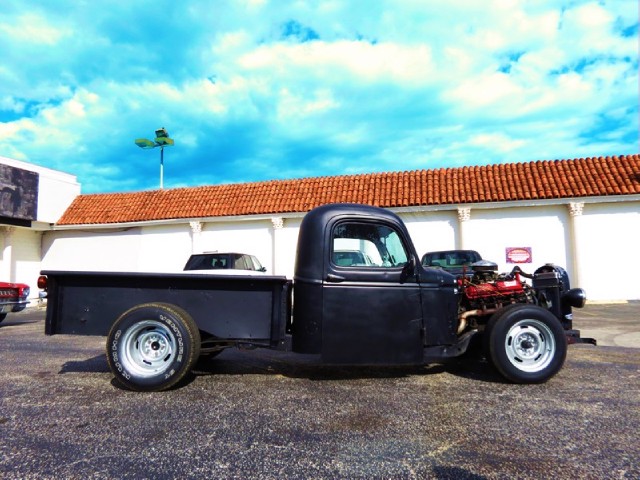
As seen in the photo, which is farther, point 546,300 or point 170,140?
point 170,140

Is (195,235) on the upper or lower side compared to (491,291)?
upper

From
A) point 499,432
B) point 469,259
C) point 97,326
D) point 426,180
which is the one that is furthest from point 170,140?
point 499,432

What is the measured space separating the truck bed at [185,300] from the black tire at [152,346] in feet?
0.58

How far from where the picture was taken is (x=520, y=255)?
14.0 metres

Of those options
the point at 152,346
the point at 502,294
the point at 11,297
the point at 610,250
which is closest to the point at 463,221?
the point at 610,250

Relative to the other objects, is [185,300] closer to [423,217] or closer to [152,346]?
[152,346]

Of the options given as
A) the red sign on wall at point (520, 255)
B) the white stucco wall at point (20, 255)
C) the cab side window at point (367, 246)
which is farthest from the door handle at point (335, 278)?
the white stucco wall at point (20, 255)

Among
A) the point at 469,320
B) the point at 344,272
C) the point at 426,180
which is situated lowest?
the point at 469,320

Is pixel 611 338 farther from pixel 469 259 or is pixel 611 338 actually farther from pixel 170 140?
pixel 170 140

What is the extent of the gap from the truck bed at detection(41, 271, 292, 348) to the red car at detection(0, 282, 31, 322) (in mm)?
6862

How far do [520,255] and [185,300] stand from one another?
12700mm

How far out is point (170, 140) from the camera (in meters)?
23.6

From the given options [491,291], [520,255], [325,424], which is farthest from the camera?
[520,255]

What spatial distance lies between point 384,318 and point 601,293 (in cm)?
1263
